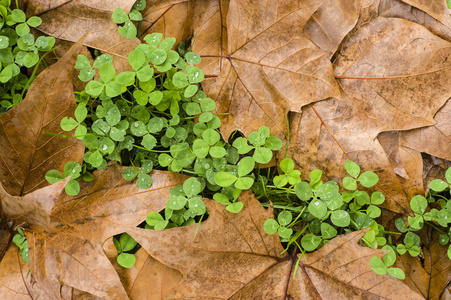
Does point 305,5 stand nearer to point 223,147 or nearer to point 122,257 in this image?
point 223,147

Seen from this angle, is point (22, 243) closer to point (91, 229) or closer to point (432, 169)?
point (91, 229)

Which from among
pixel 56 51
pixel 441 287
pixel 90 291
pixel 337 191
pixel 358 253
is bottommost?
pixel 441 287

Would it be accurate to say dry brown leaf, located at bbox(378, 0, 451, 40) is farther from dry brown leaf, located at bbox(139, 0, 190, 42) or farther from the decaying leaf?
the decaying leaf

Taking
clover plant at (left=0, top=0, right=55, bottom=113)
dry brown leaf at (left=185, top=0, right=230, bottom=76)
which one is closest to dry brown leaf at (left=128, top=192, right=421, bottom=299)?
dry brown leaf at (left=185, top=0, right=230, bottom=76)

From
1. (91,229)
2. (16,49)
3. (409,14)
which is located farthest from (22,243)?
(409,14)

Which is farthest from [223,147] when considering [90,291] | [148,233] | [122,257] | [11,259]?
[11,259]

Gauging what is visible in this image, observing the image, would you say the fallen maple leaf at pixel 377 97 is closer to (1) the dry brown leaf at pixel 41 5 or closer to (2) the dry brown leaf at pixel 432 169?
(2) the dry brown leaf at pixel 432 169
